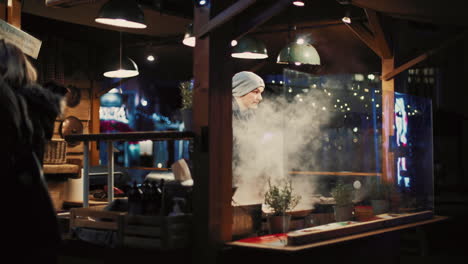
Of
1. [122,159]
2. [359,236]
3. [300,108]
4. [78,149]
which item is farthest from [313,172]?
[122,159]

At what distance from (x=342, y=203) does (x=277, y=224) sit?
0.79 m

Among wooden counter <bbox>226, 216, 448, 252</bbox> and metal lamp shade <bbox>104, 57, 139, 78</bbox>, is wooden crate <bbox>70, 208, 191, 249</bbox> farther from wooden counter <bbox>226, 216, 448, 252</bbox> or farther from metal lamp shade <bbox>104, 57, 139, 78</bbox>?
metal lamp shade <bbox>104, 57, 139, 78</bbox>

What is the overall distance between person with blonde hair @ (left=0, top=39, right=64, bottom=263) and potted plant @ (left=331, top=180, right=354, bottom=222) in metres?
2.33

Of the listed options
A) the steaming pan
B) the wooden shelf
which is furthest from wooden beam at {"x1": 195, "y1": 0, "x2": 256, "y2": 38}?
the steaming pan

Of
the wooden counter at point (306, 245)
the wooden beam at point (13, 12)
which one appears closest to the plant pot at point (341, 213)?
the wooden counter at point (306, 245)

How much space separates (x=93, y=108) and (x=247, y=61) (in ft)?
11.4

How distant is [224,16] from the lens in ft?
11.7

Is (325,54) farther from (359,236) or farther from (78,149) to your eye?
(359,236)

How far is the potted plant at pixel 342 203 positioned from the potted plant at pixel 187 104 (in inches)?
56.1

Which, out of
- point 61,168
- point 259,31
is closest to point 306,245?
point 61,168

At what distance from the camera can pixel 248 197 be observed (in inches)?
167

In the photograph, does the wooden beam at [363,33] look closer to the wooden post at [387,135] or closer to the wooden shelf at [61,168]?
the wooden post at [387,135]

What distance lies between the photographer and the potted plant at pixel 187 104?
3.92 metres

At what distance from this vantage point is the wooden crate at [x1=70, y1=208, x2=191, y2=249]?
11.7ft
